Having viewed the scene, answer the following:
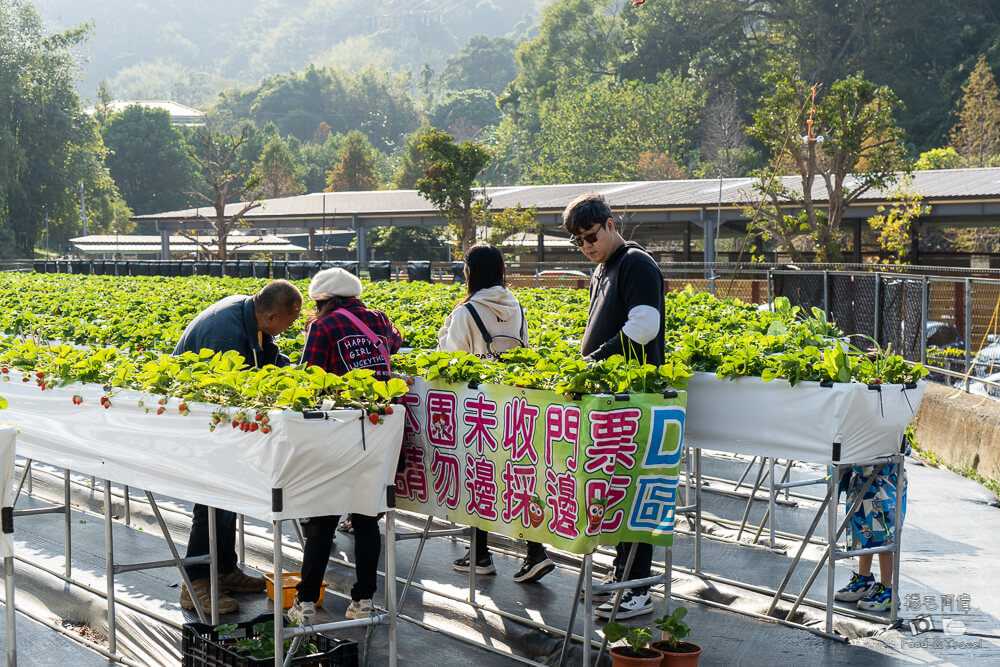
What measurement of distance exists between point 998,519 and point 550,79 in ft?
325

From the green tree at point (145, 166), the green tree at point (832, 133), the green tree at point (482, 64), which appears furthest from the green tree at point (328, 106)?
the green tree at point (832, 133)

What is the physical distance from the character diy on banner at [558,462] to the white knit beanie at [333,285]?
0.69 meters

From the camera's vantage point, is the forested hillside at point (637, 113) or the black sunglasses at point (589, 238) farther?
the forested hillside at point (637, 113)

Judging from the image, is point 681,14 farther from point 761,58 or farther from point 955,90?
point 955,90

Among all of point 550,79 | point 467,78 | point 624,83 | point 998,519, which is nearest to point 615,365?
point 998,519

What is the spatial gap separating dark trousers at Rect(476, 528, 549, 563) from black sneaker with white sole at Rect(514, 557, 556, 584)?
1.0 inches

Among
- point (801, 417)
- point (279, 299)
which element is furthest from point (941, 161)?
point (279, 299)

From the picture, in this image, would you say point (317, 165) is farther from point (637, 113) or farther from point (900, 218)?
point (900, 218)

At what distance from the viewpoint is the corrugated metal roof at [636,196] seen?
29609 mm

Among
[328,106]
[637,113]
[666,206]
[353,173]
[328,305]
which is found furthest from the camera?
[328,106]

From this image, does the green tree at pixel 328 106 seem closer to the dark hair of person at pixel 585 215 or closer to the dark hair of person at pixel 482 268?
the dark hair of person at pixel 482 268

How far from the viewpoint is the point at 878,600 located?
6.08m

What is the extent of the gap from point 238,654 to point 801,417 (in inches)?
118

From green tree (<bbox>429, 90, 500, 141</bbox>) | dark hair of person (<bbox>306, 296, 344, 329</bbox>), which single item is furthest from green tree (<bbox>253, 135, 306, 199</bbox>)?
dark hair of person (<bbox>306, 296, 344, 329</bbox>)
